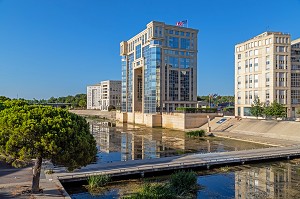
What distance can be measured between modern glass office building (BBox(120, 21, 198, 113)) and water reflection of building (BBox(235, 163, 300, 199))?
63999 millimetres

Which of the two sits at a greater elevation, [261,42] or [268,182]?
[261,42]

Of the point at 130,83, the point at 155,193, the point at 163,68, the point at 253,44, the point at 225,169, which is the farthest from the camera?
the point at 130,83

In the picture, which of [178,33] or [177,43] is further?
[178,33]

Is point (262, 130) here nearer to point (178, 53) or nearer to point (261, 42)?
point (261, 42)

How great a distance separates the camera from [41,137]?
62.2 feet

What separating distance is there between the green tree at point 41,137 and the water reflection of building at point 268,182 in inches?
547

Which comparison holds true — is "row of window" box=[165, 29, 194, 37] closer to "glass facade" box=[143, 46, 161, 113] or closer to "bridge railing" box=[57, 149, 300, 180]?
"glass facade" box=[143, 46, 161, 113]

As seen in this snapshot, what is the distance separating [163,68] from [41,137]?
81.0m

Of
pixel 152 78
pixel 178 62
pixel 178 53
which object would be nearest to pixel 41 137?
pixel 152 78

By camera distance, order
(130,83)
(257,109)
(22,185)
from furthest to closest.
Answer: (130,83), (257,109), (22,185)

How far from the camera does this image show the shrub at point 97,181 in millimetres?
25047

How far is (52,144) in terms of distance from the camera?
62.0 feet

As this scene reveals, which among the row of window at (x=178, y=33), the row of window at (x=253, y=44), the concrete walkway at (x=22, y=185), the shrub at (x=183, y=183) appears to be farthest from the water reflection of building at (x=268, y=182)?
the row of window at (x=178, y=33)

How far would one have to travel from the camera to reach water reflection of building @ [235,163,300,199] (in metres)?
24.1
